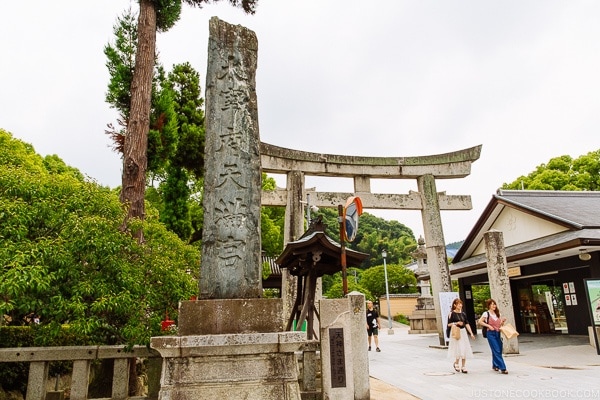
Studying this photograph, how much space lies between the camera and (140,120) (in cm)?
874

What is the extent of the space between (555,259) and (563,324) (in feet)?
34.2

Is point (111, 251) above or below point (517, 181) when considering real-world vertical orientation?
below

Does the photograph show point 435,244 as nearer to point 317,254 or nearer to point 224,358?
point 317,254

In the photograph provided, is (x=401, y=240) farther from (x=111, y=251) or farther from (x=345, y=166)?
(x=111, y=251)

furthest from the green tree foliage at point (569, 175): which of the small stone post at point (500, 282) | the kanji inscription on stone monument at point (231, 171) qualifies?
the kanji inscription on stone monument at point (231, 171)

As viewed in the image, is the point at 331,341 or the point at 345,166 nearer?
the point at 331,341

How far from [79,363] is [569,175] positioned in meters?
31.6

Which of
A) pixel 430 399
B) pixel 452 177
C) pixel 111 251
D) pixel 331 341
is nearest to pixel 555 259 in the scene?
pixel 452 177

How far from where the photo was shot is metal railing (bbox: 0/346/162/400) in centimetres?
509

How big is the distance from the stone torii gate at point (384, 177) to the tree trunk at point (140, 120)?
5.52 meters

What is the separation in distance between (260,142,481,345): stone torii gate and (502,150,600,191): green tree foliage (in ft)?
45.3

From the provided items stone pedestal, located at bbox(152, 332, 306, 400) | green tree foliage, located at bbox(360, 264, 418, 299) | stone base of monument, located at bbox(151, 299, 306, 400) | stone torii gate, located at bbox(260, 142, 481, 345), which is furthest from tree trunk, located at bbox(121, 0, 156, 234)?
green tree foliage, located at bbox(360, 264, 418, 299)

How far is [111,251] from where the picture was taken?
17.7ft

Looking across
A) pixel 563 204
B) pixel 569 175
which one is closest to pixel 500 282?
pixel 563 204
